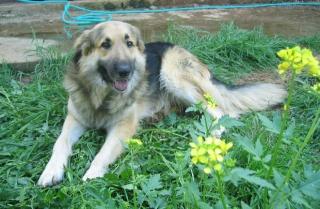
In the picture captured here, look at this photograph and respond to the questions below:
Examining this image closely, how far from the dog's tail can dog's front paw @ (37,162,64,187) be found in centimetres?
166

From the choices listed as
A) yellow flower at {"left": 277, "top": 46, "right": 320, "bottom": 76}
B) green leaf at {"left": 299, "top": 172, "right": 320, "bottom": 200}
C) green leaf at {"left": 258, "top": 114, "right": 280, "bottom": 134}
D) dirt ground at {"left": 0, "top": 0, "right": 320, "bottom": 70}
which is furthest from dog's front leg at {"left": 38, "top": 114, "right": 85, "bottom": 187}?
dirt ground at {"left": 0, "top": 0, "right": 320, "bottom": 70}

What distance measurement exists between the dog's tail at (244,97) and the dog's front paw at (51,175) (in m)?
1.66

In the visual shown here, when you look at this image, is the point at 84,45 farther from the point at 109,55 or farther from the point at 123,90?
the point at 123,90

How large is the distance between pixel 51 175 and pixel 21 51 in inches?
95.7

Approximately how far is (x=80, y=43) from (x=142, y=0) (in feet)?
13.1

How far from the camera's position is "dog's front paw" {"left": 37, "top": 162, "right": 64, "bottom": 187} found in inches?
118

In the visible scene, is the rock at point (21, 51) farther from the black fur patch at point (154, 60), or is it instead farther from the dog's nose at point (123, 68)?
the dog's nose at point (123, 68)

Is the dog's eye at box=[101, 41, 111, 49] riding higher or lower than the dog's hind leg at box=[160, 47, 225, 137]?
higher

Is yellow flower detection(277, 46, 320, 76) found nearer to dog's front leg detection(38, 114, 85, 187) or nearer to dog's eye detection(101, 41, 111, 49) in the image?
dog's front leg detection(38, 114, 85, 187)

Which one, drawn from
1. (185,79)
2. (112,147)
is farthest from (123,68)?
(185,79)

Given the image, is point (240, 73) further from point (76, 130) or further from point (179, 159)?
point (179, 159)

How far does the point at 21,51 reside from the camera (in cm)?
506

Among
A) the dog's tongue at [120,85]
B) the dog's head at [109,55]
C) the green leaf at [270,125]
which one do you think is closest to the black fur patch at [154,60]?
the dog's head at [109,55]

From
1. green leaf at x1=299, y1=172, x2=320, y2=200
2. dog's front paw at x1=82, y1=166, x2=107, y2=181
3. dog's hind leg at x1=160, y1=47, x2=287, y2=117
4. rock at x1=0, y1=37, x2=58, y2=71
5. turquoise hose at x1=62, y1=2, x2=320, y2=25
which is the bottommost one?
dog's front paw at x1=82, y1=166, x2=107, y2=181
